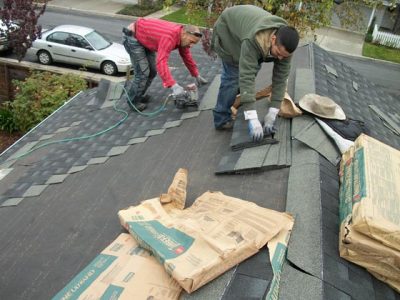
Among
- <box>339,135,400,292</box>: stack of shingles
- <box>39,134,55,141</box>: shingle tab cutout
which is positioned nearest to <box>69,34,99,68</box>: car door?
<box>39,134,55,141</box>: shingle tab cutout

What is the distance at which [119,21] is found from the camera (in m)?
20.7

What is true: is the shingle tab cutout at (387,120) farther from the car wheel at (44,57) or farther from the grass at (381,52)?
the grass at (381,52)

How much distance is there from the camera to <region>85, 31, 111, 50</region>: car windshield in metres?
13.2

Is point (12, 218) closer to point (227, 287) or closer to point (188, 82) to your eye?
point (227, 287)

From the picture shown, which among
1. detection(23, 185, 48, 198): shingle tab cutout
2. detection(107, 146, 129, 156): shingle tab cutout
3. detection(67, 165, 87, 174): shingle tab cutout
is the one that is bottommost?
detection(23, 185, 48, 198): shingle tab cutout

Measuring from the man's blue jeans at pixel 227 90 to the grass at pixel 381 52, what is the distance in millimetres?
16897

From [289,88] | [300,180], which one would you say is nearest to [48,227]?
[300,180]

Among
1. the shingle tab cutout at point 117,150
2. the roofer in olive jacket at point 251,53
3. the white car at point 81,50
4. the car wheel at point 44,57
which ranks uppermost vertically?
the roofer in olive jacket at point 251,53

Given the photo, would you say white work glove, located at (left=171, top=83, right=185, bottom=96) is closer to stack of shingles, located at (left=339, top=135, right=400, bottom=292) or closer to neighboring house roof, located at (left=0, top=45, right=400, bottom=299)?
neighboring house roof, located at (left=0, top=45, right=400, bottom=299)

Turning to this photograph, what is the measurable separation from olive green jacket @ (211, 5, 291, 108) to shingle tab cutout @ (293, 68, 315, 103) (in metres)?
0.82

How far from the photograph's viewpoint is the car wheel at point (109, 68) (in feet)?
43.0

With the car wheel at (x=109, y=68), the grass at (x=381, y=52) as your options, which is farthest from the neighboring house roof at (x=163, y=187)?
the grass at (x=381, y=52)

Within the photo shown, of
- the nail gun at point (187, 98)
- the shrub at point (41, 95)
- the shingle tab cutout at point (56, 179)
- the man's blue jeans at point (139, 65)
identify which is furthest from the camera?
the shrub at point (41, 95)

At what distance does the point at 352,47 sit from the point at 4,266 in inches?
788
